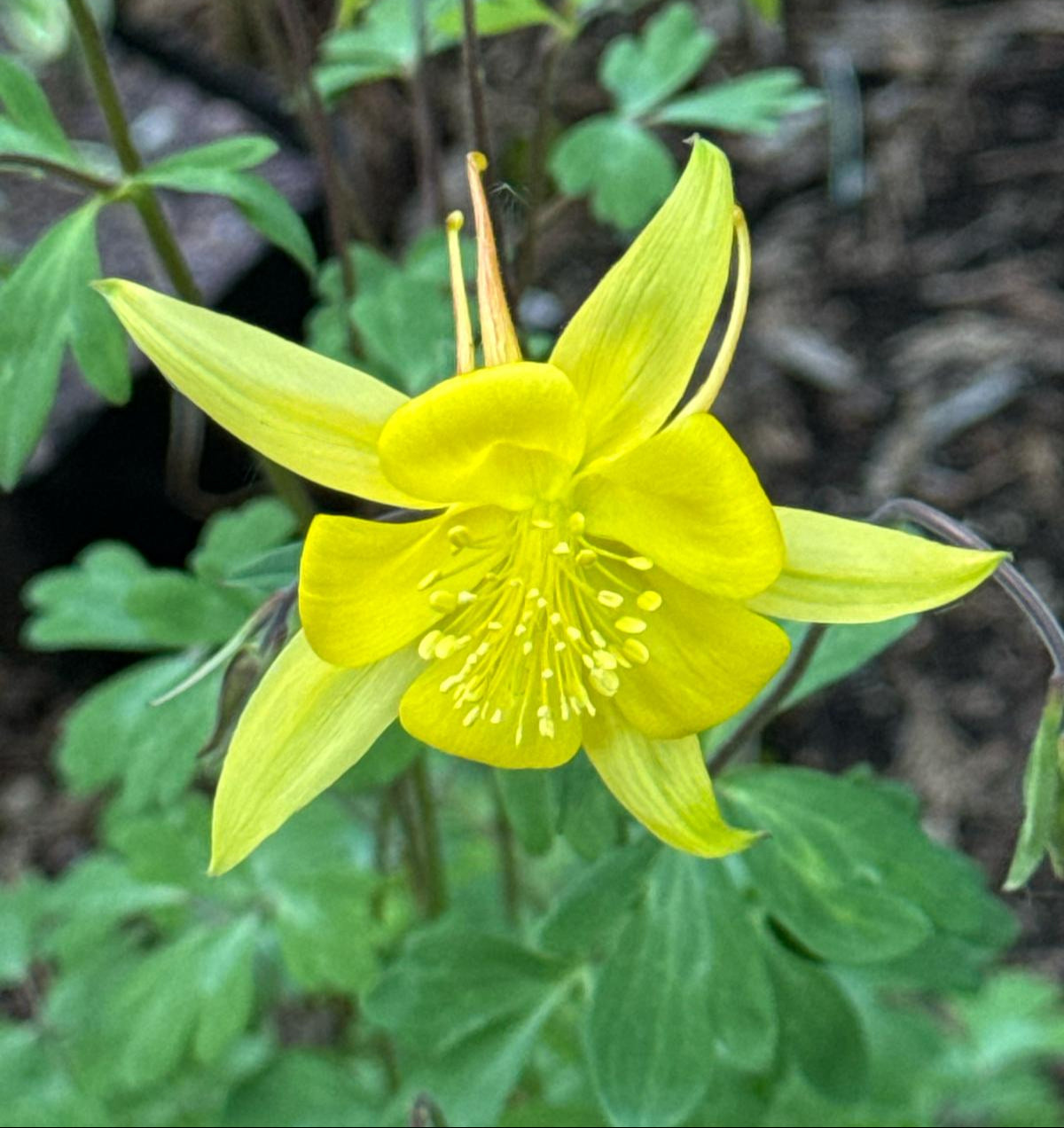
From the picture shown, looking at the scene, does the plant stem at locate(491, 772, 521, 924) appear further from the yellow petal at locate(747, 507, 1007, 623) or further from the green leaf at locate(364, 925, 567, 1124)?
the yellow petal at locate(747, 507, 1007, 623)

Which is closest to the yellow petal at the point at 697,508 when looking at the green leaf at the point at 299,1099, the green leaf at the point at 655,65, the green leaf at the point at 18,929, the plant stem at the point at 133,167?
the plant stem at the point at 133,167

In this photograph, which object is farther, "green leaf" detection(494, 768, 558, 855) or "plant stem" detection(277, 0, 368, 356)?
"plant stem" detection(277, 0, 368, 356)

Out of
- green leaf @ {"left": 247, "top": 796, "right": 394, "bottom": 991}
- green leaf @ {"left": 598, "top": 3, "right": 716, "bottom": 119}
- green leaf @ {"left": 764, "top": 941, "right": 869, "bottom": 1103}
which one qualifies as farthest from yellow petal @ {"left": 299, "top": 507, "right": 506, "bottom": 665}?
green leaf @ {"left": 598, "top": 3, "right": 716, "bottom": 119}

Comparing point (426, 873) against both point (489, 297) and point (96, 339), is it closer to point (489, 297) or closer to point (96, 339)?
point (96, 339)

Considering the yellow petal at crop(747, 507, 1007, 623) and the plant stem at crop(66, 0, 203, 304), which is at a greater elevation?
the plant stem at crop(66, 0, 203, 304)

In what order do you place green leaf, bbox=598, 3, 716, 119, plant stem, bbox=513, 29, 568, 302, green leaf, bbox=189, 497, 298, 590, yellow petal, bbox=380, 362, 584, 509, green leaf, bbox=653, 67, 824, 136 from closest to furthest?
yellow petal, bbox=380, 362, 584, 509 → plant stem, bbox=513, 29, 568, 302 → green leaf, bbox=189, 497, 298, 590 → green leaf, bbox=653, 67, 824, 136 → green leaf, bbox=598, 3, 716, 119

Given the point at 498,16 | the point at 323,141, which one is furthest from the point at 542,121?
the point at 323,141

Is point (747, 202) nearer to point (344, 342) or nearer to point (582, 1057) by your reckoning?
point (344, 342)
